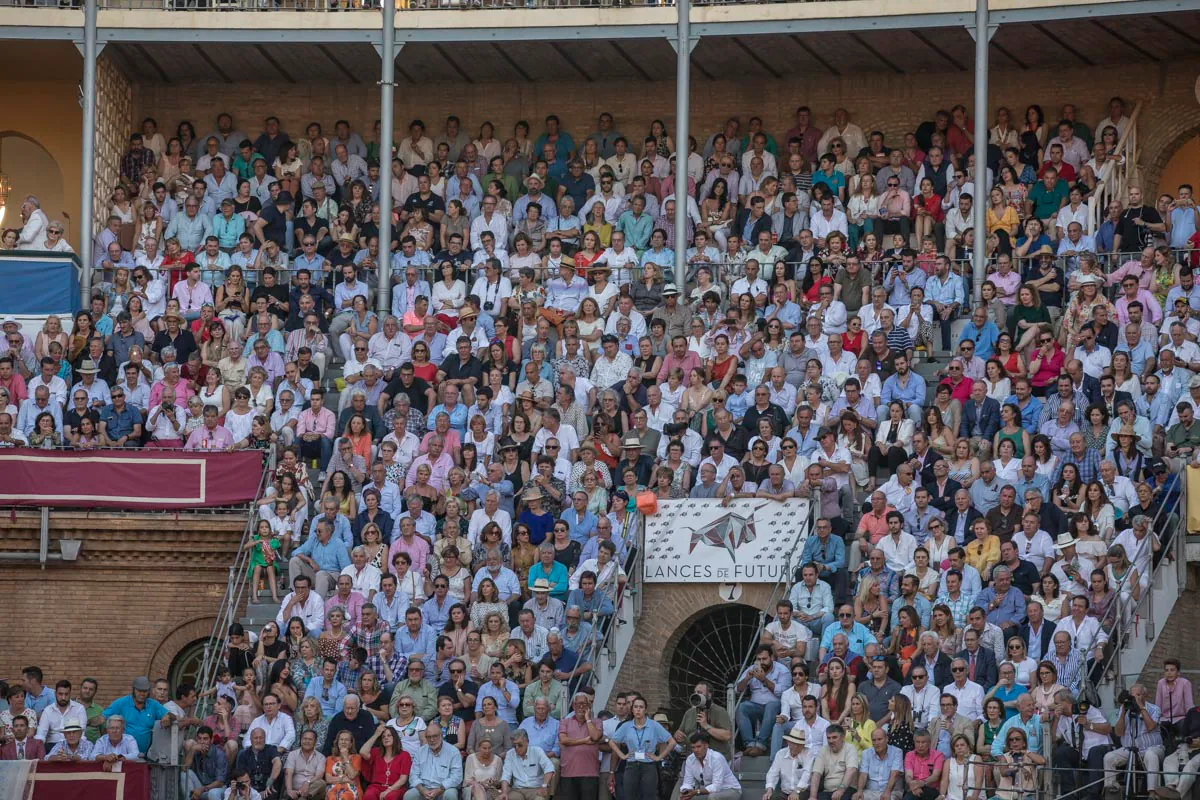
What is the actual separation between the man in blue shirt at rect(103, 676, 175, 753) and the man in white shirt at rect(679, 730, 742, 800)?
5132 millimetres

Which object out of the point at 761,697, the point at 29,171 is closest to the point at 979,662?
the point at 761,697

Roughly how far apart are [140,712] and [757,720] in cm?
594

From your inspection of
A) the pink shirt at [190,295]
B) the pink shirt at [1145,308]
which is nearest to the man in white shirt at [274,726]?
the pink shirt at [190,295]

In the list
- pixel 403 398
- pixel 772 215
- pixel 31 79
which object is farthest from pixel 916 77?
pixel 31 79

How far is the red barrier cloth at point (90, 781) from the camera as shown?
2022 cm

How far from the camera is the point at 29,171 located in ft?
106

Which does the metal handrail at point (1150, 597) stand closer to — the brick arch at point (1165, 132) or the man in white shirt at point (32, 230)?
the brick arch at point (1165, 132)

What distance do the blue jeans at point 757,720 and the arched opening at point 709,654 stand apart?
8.01ft

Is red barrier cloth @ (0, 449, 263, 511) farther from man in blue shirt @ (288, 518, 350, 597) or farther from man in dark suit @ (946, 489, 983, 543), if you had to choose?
man in dark suit @ (946, 489, 983, 543)

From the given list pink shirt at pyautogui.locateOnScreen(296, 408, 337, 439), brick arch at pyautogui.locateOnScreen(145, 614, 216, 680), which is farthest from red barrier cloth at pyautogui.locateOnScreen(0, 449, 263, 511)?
brick arch at pyautogui.locateOnScreen(145, 614, 216, 680)

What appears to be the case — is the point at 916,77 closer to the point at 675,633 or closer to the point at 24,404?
the point at 675,633

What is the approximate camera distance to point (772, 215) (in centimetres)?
2730

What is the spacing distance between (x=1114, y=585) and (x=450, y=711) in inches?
245

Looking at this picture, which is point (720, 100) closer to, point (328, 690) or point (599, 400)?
point (599, 400)
